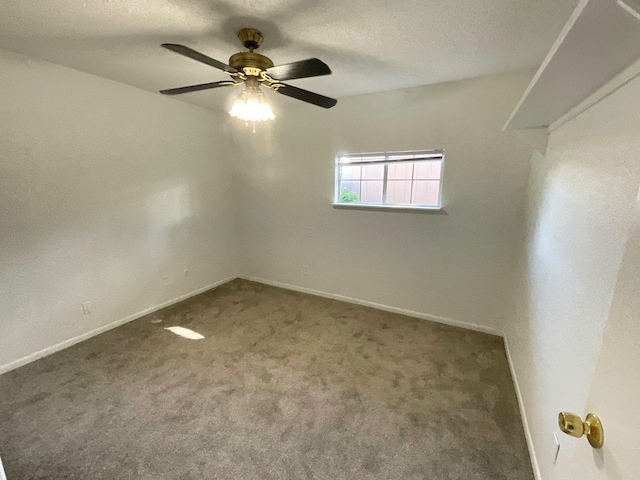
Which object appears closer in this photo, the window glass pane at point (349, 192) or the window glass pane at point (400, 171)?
the window glass pane at point (400, 171)

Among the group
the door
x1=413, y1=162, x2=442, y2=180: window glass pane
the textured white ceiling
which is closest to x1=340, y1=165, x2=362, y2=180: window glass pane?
x1=413, y1=162, x2=442, y2=180: window glass pane

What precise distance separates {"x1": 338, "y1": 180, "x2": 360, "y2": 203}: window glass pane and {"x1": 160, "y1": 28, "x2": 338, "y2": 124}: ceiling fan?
1536mm

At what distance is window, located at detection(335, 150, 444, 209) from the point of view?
9.62 feet

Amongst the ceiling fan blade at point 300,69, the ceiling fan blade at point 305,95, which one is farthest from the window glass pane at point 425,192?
the ceiling fan blade at point 300,69

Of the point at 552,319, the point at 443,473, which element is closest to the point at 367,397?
the point at 443,473

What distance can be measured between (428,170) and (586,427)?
2644mm

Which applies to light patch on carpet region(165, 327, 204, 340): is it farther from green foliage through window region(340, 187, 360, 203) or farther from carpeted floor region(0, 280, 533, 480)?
green foliage through window region(340, 187, 360, 203)

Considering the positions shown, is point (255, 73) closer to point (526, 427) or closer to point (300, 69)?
point (300, 69)

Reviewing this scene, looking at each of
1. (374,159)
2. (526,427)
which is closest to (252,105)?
(374,159)

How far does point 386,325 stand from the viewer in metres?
2.99

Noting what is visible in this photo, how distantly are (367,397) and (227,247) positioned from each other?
2.87 metres

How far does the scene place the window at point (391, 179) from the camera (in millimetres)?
2932

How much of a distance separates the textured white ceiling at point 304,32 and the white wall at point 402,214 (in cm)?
46

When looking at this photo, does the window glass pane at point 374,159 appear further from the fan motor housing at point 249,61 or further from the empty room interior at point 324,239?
the fan motor housing at point 249,61
